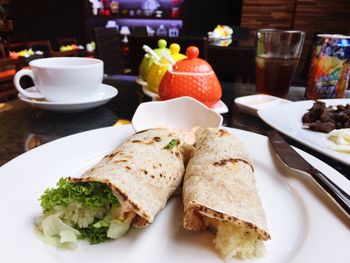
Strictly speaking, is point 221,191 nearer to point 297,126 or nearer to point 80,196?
point 80,196

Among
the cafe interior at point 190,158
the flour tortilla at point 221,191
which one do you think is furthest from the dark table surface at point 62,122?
the flour tortilla at point 221,191

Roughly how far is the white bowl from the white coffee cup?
280 millimetres

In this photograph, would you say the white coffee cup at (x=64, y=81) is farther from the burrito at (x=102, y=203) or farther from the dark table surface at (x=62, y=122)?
the burrito at (x=102, y=203)

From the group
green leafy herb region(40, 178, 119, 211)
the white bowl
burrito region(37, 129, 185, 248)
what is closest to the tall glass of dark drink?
the white bowl

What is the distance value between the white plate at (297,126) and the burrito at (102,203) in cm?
48

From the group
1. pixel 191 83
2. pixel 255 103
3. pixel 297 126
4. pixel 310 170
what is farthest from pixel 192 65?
pixel 310 170

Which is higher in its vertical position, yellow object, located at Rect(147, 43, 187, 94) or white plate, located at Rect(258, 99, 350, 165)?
yellow object, located at Rect(147, 43, 187, 94)

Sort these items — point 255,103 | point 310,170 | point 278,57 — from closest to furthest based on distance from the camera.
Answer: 1. point 310,170
2. point 255,103
3. point 278,57

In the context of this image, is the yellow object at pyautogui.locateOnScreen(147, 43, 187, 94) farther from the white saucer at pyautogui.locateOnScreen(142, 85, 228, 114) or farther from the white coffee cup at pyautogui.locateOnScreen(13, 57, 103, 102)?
the white coffee cup at pyautogui.locateOnScreen(13, 57, 103, 102)

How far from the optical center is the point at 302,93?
1772mm

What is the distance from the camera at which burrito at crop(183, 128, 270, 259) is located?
1.78 feet

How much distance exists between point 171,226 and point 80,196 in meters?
0.19

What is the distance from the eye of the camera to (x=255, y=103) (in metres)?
1.38

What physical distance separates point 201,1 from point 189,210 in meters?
6.73
